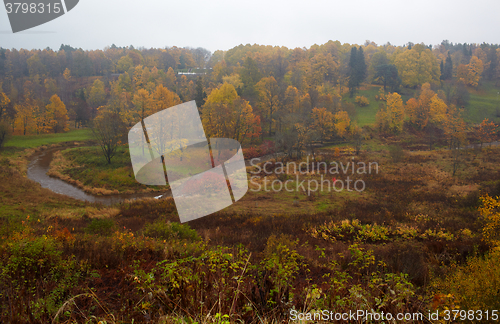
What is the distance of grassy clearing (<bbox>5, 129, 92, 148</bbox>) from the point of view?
38250 mm

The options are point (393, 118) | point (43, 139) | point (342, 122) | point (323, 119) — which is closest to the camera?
point (43, 139)

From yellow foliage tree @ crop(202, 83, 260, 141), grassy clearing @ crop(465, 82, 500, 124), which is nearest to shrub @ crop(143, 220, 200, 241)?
yellow foliage tree @ crop(202, 83, 260, 141)

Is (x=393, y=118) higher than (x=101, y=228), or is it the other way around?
(x=393, y=118)

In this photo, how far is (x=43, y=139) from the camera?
43.0 meters

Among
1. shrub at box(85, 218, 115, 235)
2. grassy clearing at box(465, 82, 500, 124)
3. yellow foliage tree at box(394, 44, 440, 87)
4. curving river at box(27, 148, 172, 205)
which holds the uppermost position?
yellow foliage tree at box(394, 44, 440, 87)

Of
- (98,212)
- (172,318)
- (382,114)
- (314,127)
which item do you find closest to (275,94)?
(314,127)

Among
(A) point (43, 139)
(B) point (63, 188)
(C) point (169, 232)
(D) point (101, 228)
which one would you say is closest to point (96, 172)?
(B) point (63, 188)

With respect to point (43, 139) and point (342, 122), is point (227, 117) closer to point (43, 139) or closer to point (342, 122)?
point (342, 122)

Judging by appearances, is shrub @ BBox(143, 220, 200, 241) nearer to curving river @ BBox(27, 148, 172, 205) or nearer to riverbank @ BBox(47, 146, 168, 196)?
curving river @ BBox(27, 148, 172, 205)

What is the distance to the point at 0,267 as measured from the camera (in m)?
3.79

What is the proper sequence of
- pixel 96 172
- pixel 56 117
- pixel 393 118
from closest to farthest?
pixel 96 172
pixel 56 117
pixel 393 118

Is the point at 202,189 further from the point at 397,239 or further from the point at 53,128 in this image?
the point at 53,128

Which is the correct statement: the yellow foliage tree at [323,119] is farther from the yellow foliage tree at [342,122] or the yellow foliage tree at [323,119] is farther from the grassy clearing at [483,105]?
the grassy clearing at [483,105]

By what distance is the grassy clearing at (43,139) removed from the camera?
38.2 meters
